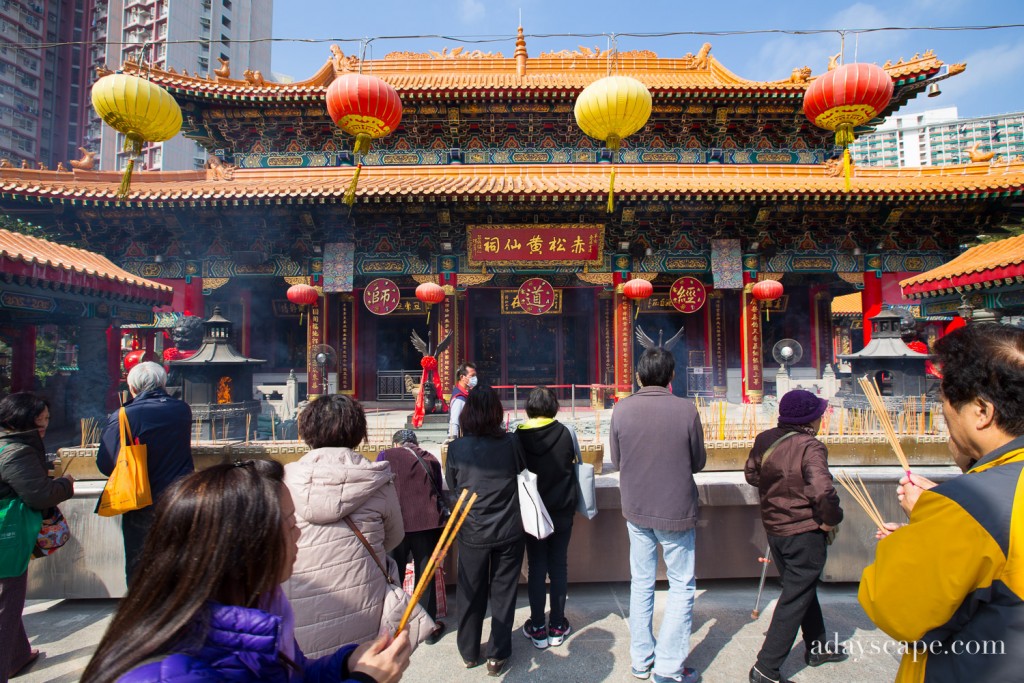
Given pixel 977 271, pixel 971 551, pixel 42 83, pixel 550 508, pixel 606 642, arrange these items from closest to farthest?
1. pixel 971 551
2. pixel 550 508
3. pixel 606 642
4. pixel 977 271
5. pixel 42 83

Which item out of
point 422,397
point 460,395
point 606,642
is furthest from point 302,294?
point 606,642

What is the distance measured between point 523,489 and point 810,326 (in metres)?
12.8

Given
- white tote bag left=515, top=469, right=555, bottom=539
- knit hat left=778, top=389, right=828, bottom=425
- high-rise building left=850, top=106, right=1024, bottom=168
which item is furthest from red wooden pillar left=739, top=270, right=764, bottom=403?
high-rise building left=850, top=106, right=1024, bottom=168

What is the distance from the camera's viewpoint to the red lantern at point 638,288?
9.62 m

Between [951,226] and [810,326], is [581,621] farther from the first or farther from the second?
[810,326]

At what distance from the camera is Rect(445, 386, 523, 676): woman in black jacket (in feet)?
7.82

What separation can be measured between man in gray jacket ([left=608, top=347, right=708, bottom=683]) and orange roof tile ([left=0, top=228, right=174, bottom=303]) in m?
6.50

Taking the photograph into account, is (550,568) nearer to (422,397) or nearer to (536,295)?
(422,397)

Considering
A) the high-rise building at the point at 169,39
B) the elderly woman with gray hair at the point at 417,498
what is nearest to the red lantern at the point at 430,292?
the elderly woman with gray hair at the point at 417,498

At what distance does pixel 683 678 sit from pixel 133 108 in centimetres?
761

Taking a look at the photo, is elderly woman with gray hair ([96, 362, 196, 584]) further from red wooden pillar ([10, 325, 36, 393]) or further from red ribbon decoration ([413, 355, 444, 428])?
red wooden pillar ([10, 325, 36, 393])

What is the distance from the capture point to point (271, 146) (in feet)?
35.4

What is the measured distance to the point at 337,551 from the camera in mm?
1619

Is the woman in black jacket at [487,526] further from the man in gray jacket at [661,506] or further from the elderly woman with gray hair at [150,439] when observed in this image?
the elderly woman with gray hair at [150,439]
